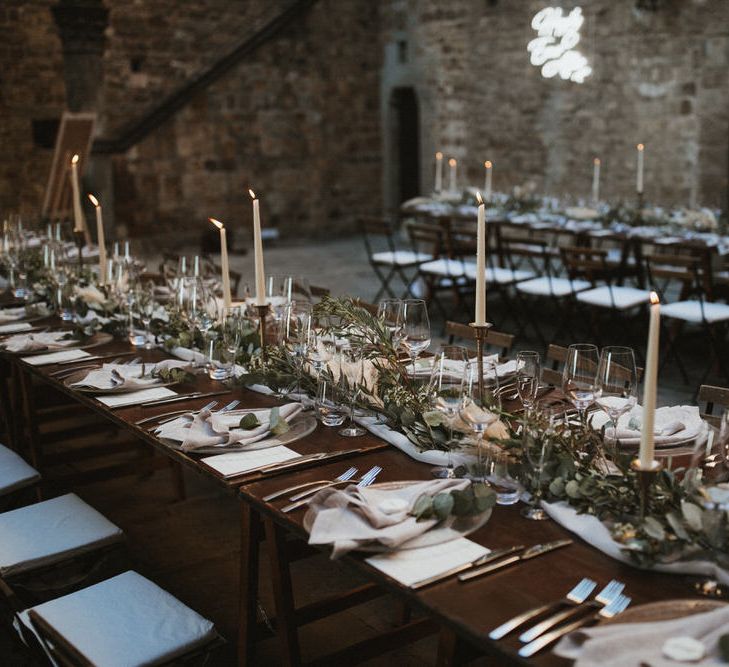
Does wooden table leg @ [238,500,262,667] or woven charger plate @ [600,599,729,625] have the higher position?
woven charger plate @ [600,599,729,625]

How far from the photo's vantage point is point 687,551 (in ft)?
6.06

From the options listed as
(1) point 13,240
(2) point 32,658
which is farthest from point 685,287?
(2) point 32,658

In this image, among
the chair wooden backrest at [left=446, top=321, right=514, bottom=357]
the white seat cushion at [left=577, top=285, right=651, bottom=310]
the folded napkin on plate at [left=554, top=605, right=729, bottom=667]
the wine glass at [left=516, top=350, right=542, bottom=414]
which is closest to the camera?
the folded napkin on plate at [left=554, top=605, right=729, bottom=667]

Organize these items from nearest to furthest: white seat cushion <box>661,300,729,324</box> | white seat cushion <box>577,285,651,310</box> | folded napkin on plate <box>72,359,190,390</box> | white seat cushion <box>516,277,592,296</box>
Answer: folded napkin on plate <box>72,359,190,390</box> < white seat cushion <box>661,300,729,324</box> < white seat cushion <box>577,285,651,310</box> < white seat cushion <box>516,277,592,296</box>

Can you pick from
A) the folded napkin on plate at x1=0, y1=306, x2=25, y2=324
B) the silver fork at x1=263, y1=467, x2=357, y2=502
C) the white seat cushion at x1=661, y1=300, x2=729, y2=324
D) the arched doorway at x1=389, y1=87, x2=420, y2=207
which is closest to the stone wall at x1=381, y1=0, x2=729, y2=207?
the arched doorway at x1=389, y1=87, x2=420, y2=207

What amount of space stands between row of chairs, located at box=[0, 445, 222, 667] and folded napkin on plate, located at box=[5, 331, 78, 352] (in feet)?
2.85

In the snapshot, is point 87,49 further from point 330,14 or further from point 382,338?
point 382,338

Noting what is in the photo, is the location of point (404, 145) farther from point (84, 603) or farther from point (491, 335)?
point (84, 603)

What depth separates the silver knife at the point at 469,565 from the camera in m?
1.86

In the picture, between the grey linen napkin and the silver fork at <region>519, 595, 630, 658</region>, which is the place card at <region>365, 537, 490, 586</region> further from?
the grey linen napkin

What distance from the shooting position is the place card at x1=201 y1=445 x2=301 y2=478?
2.49m

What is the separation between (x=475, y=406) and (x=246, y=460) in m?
0.64

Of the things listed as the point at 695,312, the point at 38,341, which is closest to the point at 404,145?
the point at 695,312

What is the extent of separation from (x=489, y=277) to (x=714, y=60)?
462 cm
